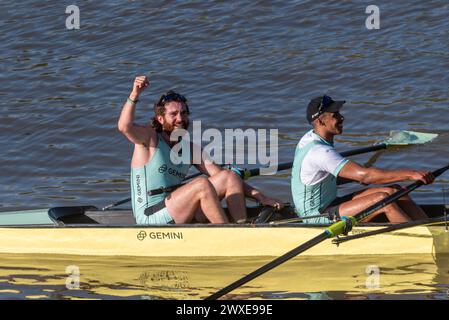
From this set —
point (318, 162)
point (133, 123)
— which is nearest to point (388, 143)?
point (318, 162)

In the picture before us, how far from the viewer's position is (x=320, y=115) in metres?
12.0

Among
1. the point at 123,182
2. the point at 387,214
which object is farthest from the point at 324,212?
the point at 123,182

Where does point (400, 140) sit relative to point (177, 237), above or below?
above

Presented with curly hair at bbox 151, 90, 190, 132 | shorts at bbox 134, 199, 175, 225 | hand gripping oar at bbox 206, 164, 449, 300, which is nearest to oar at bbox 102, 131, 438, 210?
shorts at bbox 134, 199, 175, 225

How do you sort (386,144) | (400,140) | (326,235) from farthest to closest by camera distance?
(400,140), (386,144), (326,235)

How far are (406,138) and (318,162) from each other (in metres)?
3.03

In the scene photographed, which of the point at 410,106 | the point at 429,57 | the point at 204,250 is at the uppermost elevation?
the point at 429,57

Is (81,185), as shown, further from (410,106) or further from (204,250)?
(410,106)

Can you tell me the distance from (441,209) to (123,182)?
5059 mm

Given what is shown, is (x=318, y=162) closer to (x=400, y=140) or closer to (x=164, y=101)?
(x=164, y=101)

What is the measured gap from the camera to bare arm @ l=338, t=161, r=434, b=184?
11.6 m

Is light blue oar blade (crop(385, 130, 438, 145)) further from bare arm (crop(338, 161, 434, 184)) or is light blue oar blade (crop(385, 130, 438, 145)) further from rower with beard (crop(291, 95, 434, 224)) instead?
bare arm (crop(338, 161, 434, 184))

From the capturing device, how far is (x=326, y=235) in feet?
36.6

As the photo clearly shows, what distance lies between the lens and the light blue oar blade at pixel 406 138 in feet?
47.1
